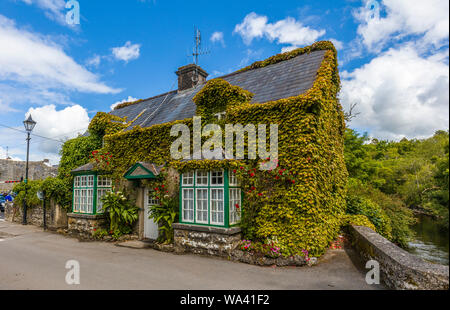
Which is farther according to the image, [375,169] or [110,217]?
[375,169]

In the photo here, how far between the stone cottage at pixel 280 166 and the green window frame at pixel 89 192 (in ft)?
0.14

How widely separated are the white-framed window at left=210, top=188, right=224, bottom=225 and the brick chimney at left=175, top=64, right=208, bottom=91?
9.01 metres

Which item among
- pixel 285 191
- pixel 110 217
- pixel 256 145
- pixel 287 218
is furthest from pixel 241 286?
pixel 110 217

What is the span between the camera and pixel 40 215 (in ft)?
48.9

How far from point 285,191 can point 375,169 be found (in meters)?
20.2

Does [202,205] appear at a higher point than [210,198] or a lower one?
lower

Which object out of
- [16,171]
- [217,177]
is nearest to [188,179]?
[217,177]

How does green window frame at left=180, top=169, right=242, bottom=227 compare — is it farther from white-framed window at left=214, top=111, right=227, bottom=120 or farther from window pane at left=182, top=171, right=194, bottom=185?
white-framed window at left=214, top=111, right=227, bottom=120

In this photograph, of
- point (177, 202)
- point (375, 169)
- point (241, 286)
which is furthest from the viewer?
point (375, 169)

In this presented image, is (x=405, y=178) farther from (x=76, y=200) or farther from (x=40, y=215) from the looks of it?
(x=40, y=215)

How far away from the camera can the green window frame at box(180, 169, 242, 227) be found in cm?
771

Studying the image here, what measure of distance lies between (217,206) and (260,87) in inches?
206

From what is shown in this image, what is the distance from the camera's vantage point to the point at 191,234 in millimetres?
8164

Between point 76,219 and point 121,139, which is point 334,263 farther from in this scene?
point 76,219
